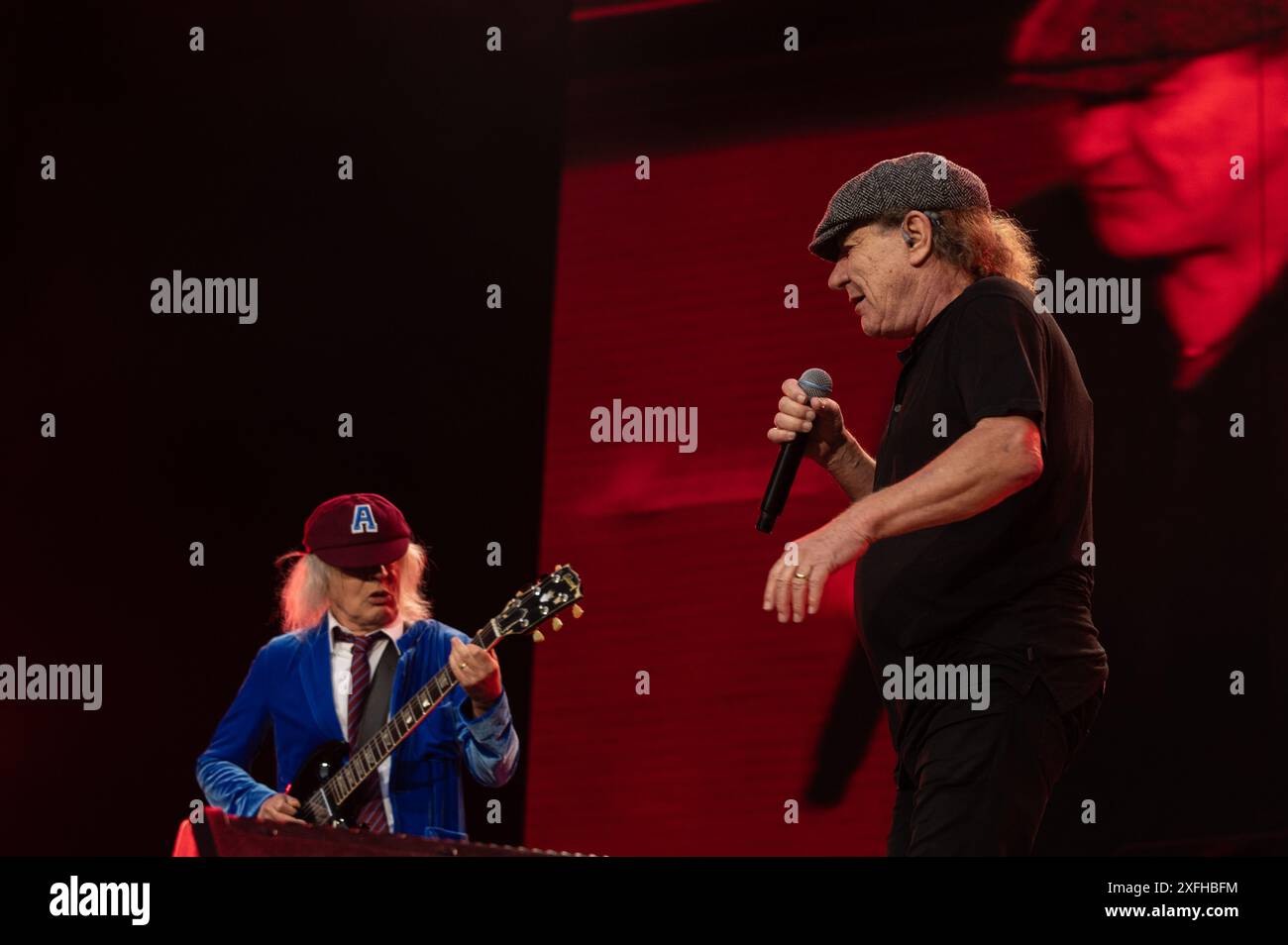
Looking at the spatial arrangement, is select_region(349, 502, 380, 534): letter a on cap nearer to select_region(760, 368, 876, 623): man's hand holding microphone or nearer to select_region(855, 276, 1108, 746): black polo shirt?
select_region(760, 368, 876, 623): man's hand holding microphone

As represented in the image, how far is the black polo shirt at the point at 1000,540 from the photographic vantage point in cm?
193

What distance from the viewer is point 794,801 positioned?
4008mm

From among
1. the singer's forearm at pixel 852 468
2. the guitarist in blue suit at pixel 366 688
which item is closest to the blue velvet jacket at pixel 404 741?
the guitarist in blue suit at pixel 366 688

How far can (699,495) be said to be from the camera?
4082 mm

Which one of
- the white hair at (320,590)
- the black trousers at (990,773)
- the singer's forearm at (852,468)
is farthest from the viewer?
the white hair at (320,590)

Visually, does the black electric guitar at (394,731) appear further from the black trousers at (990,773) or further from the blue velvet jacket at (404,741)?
the black trousers at (990,773)

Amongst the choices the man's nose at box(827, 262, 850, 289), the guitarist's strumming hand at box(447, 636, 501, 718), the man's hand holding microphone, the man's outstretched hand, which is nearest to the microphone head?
the man's hand holding microphone

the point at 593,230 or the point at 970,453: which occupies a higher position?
the point at 593,230

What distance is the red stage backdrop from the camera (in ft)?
13.2

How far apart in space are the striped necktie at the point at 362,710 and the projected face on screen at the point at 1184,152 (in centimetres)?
224

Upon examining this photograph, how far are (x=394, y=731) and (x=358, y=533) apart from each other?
1.59ft

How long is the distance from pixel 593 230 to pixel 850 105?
2.60ft
